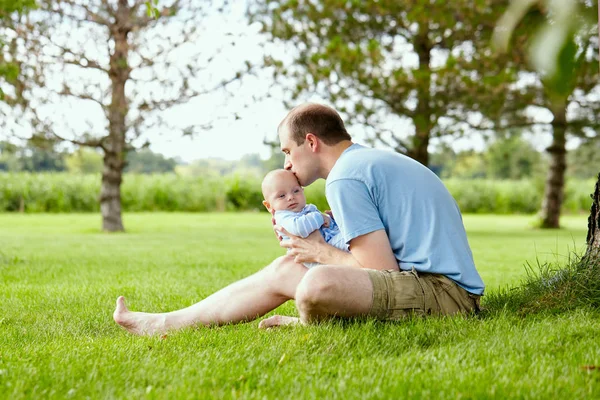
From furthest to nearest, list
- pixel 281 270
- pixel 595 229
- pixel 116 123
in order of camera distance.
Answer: pixel 116 123, pixel 595 229, pixel 281 270

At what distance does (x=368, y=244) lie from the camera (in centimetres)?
332

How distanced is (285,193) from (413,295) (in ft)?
2.79

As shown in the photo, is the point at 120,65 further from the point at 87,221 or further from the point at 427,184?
the point at 427,184

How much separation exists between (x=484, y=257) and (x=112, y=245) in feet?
19.5

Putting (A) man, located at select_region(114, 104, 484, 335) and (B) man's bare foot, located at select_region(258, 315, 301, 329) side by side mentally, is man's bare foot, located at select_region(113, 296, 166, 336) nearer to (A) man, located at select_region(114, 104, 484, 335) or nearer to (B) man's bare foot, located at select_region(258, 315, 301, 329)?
(A) man, located at select_region(114, 104, 484, 335)

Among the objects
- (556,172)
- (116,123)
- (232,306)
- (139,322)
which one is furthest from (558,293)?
(556,172)

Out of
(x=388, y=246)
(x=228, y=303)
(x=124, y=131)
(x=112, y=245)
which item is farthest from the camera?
(x=124, y=131)

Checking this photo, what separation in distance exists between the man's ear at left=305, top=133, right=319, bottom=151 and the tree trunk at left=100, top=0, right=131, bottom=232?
1174 cm

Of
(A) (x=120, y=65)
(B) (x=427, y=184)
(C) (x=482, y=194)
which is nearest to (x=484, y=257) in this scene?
(B) (x=427, y=184)

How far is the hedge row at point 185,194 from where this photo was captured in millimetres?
25641

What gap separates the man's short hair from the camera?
353 cm

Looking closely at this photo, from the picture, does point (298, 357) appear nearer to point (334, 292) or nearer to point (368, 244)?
point (334, 292)

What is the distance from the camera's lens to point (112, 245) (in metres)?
11.5

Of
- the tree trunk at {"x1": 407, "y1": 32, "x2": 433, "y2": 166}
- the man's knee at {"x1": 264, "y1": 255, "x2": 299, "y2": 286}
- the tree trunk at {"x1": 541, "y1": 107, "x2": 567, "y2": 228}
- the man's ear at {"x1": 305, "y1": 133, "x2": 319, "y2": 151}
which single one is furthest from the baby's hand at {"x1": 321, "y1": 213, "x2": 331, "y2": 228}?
the tree trunk at {"x1": 541, "y1": 107, "x2": 567, "y2": 228}
